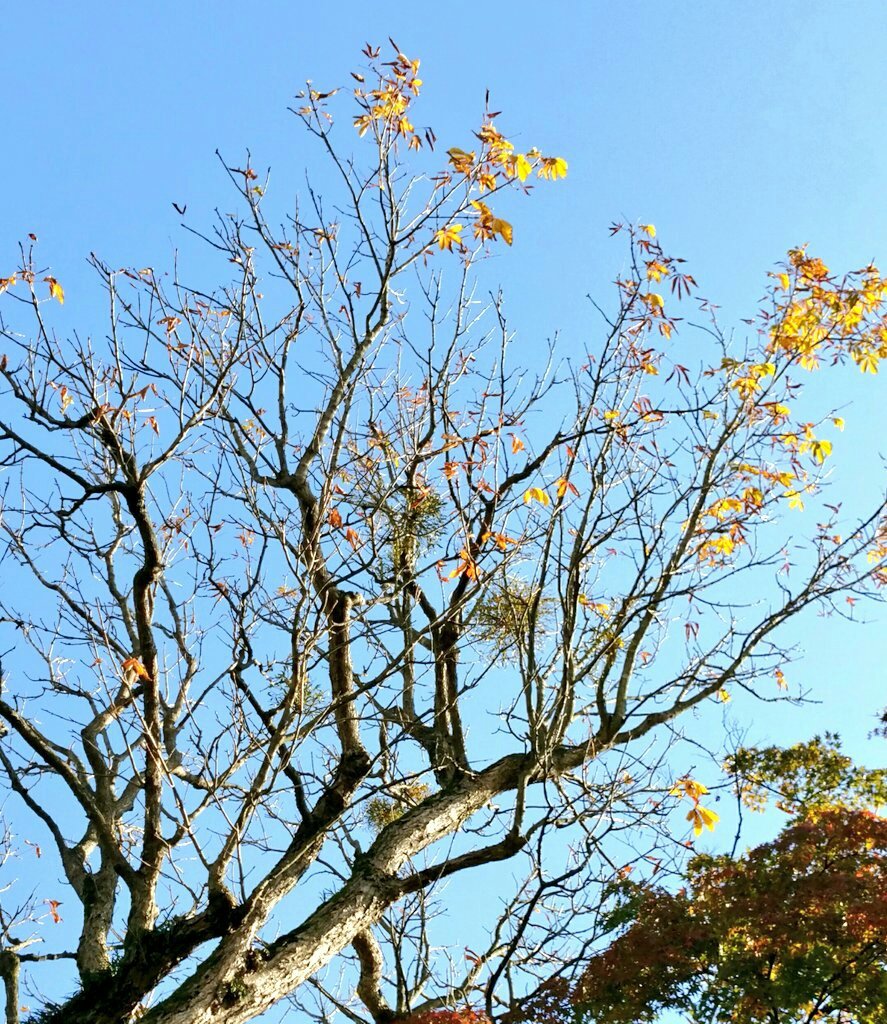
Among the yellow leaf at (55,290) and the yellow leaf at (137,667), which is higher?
the yellow leaf at (55,290)

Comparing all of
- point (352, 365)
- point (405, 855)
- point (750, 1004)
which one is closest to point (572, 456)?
point (352, 365)

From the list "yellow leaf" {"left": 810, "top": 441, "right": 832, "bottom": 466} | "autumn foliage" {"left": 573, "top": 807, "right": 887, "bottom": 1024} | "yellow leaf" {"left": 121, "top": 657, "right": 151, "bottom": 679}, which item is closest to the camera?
"autumn foliage" {"left": 573, "top": 807, "right": 887, "bottom": 1024}

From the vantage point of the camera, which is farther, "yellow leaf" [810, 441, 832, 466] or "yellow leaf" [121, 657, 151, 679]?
"yellow leaf" [810, 441, 832, 466]

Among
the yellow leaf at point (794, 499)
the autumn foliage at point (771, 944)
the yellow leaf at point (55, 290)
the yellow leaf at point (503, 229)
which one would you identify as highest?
the yellow leaf at point (55, 290)

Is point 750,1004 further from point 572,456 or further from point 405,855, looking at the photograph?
point 572,456

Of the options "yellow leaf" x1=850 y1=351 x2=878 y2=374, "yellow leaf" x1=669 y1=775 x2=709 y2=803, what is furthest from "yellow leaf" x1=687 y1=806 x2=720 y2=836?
"yellow leaf" x1=850 y1=351 x2=878 y2=374

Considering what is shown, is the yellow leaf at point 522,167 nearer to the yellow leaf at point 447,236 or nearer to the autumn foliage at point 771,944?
the yellow leaf at point 447,236

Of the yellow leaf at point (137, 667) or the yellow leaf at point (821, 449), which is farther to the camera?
the yellow leaf at point (821, 449)

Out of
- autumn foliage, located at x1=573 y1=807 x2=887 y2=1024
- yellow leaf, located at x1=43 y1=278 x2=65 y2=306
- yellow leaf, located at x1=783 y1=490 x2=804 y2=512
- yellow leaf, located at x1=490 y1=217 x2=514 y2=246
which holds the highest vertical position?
yellow leaf, located at x1=43 y1=278 x2=65 y2=306

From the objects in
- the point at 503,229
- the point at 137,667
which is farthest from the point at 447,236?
the point at 137,667

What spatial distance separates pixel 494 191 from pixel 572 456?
48.0 inches

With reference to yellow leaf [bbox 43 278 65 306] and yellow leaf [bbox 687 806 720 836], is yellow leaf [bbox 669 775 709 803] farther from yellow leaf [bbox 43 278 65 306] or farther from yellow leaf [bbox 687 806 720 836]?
yellow leaf [bbox 43 278 65 306]

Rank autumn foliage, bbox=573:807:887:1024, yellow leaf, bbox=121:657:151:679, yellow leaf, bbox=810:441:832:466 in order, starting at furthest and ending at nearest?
1. yellow leaf, bbox=810:441:832:466
2. yellow leaf, bbox=121:657:151:679
3. autumn foliage, bbox=573:807:887:1024

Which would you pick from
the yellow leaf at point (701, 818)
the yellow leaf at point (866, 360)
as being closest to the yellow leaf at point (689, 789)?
the yellow leaf at point (701, 818)
